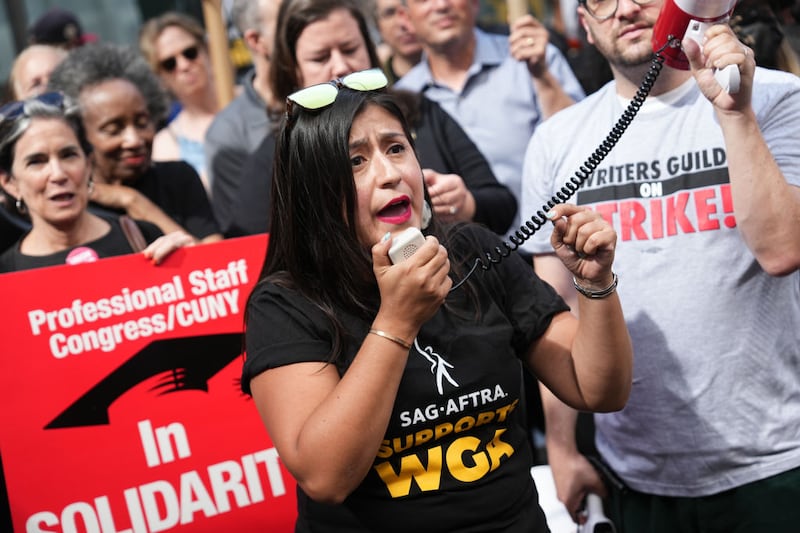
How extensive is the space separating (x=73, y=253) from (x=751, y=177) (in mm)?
2230

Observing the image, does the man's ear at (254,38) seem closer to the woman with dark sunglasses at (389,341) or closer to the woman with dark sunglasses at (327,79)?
the woman with dark sunglasses at (327,79)

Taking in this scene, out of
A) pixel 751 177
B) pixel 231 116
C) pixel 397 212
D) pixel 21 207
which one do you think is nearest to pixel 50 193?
pixel 21 207

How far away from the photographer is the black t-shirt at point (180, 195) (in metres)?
4.35

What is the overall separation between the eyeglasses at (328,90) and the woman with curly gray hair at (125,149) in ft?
6.51

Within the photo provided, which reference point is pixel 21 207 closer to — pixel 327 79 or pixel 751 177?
pixel 327 79

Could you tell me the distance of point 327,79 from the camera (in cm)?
383

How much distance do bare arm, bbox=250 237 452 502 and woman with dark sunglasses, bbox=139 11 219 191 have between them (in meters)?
4.08

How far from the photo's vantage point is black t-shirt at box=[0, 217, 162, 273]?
344 cm

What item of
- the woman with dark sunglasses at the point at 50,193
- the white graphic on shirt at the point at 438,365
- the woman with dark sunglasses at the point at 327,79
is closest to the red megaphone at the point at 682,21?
the white graphic on shirt at the point at 438,365

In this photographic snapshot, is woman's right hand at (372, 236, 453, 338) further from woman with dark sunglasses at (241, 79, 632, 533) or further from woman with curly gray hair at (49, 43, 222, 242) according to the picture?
woman with curly gray hair at (49, 43, 222, 242)

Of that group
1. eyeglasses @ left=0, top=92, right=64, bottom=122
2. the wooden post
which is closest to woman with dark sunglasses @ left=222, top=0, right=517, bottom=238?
eyeglasses @ left=0, top=92, right=64, bottom=122

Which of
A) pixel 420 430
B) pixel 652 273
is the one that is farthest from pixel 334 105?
pixel 652 273

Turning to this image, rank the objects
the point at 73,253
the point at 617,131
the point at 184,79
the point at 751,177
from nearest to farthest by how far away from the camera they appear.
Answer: the point at 751,177
the point at 617,131
the point at 73,253
the point at 184,79

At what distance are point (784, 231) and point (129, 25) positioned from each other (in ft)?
30.3
